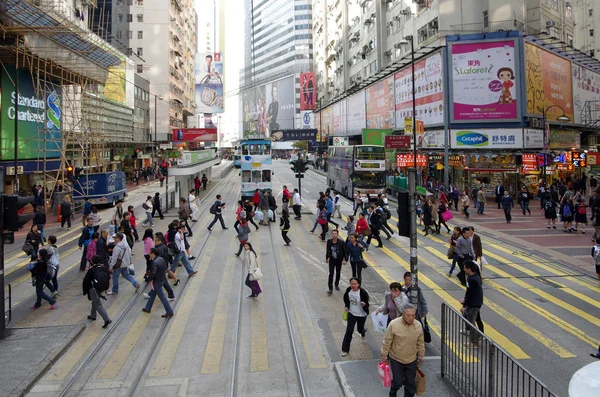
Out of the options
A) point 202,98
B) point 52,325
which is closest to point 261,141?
point 52,325

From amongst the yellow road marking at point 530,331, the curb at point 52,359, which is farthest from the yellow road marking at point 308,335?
the curb at point 52,359

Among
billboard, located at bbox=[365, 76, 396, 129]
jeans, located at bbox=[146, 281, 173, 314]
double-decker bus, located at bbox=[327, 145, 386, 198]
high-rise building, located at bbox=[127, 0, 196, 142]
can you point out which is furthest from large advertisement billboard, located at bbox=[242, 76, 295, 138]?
jeans, located at bbox=[146, 281, 173, 314]

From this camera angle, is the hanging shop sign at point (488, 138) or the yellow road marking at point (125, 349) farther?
the hanging shop sign at point (488, 138)

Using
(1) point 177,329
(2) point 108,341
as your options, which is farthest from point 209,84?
(2) point 108,341

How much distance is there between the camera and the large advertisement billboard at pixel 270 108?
135 meters

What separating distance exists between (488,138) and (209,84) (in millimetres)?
67569

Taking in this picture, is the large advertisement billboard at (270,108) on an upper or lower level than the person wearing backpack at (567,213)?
upper

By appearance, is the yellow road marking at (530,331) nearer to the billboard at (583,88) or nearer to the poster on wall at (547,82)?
the poster on wall at (547,82)

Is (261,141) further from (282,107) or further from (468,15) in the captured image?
(282,107)

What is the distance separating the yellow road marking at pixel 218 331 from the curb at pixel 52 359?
2459 mm

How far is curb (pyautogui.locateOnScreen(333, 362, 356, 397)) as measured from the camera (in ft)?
23.3

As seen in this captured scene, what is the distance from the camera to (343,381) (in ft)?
24.5

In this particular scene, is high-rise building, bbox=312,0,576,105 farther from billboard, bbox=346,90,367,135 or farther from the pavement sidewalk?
the pavement sidewalk

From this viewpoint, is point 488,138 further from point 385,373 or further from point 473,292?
point 385,373
